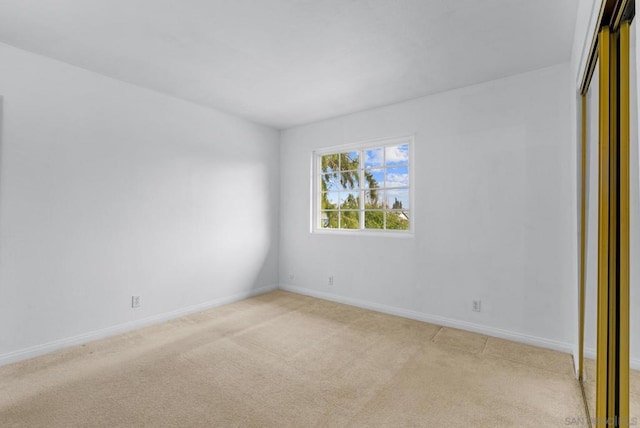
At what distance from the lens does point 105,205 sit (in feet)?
10.2

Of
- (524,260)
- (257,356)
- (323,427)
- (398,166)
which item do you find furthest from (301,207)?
(323,427)

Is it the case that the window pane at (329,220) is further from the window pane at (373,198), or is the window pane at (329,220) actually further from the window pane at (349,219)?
the window pane at (373,198)

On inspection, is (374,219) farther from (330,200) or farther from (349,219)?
(330,200)

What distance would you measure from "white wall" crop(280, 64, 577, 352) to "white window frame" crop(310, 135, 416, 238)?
0.09m

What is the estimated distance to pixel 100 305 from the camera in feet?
10.1

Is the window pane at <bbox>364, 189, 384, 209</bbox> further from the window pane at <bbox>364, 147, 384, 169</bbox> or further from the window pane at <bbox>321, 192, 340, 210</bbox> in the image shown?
the window pane at <bbox>321, 192, 340, 210</bbox>

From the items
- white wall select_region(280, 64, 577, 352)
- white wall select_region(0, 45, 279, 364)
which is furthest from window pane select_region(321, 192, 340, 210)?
white wall select_region(0, 45, 279, 364)

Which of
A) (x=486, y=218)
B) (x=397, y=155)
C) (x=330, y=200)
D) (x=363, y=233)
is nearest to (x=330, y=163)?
(x=330, y=200)

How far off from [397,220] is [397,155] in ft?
2.69

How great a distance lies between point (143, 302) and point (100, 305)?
1.35ft

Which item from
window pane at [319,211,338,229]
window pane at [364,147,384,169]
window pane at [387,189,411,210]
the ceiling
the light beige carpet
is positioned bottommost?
the light beige carpet

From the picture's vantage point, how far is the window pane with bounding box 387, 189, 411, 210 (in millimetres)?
3900

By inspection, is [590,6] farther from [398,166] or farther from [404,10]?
[398,166]

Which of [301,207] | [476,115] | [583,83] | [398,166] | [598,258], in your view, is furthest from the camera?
[301,207]
